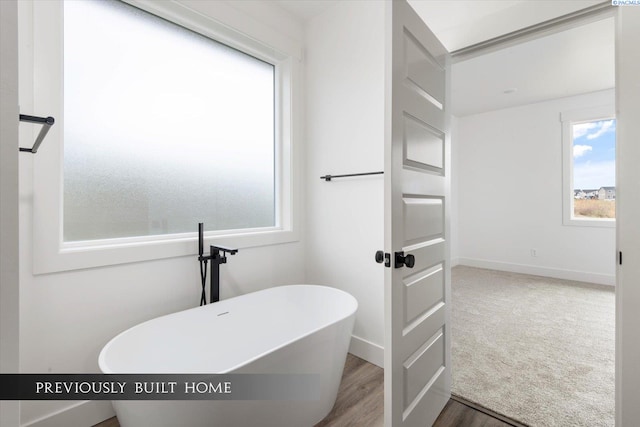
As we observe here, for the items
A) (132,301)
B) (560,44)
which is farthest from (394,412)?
(560,44)

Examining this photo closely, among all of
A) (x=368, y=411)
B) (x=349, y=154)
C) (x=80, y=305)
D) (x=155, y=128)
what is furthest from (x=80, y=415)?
(x=349, y=154)

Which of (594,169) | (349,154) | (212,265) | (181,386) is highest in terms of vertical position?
(594,169)

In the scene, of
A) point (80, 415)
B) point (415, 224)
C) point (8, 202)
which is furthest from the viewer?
point (80, 415)

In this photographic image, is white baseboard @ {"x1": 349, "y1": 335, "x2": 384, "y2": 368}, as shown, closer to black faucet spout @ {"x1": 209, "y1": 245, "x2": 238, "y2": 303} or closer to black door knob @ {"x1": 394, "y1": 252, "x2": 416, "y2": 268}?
black faucet spout @ {"x1": 209, "y1": 245, "x2": 238, "y2": 303}

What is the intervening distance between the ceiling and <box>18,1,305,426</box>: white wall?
1.48 meters

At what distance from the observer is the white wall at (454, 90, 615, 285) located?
4355 millimetres

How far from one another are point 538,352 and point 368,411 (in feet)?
5.45

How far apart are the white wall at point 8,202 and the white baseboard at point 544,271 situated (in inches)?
210

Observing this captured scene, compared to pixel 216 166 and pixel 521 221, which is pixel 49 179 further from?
pixel 521 221

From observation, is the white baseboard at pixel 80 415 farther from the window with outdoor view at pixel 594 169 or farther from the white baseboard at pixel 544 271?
the window with outdoor view at pixel 594 169

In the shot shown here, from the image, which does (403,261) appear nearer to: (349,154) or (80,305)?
(349,154)

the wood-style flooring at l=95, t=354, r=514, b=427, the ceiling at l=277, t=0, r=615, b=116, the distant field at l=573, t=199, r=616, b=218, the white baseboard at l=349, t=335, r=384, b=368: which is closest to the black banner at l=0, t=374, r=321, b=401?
the wood-style flooring at l=95, t=354, r=514, b=427

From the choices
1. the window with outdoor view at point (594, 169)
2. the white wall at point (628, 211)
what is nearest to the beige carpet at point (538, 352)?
the white wall at point (628, 211)

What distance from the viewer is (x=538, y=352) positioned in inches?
94.0
